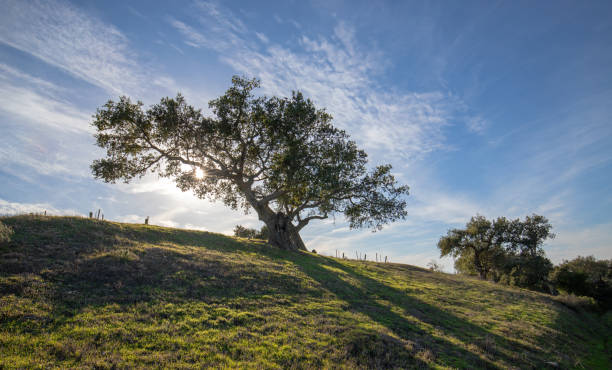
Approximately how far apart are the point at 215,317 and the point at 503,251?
72.0 m

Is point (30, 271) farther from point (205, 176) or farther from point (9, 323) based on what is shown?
point (205, 176)

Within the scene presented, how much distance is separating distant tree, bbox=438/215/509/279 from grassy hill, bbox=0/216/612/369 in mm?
41198

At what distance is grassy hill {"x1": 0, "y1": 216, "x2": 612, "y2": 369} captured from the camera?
1055 cm

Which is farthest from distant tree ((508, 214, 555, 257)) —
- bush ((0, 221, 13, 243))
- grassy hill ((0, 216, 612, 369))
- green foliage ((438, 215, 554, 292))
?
bush ((0, 221, 13, 243))

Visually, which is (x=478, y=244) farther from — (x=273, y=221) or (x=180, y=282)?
(x=180, y=282)

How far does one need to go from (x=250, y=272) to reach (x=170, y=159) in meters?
22.2

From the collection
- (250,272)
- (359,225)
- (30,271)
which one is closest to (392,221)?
(359,225)

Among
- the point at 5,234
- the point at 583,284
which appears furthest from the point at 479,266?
the point at 5,234

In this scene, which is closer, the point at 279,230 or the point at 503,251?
the point at 279,230

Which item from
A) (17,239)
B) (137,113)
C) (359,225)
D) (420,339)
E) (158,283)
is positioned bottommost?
(420,339)

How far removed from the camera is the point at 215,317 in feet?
46.3

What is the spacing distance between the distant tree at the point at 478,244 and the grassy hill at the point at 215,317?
4120cm

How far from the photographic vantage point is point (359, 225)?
42906 mm

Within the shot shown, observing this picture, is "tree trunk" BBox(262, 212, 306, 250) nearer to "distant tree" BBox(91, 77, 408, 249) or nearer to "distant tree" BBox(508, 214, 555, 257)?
"distant tree" BBox(91, 77, 408, 249)
